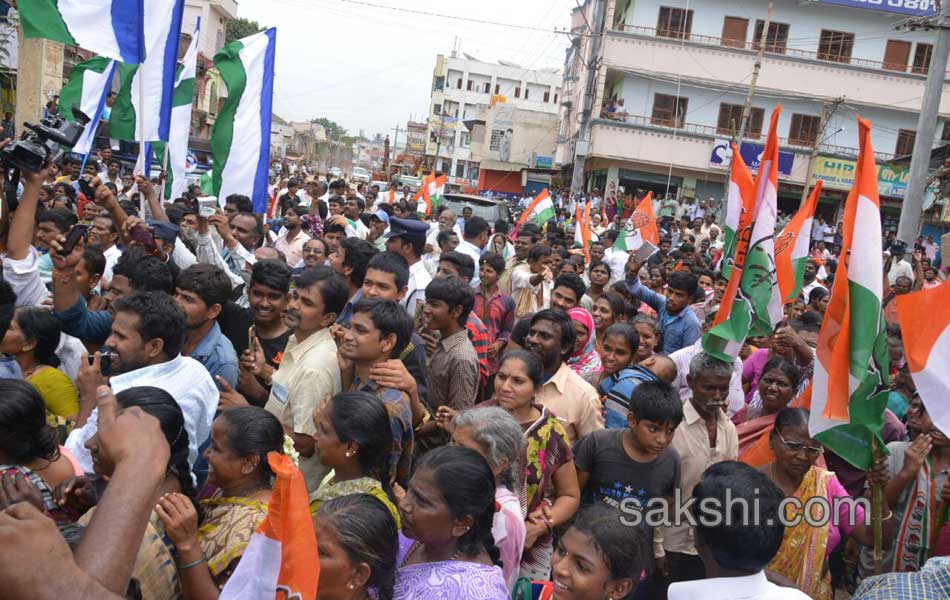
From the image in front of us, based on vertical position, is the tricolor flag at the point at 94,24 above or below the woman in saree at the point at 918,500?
above

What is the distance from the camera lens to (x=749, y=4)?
3080cm

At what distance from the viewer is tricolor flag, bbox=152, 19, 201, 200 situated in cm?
766

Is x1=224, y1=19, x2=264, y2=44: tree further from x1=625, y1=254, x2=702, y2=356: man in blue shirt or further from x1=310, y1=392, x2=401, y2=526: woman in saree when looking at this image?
x1=310, y1=392, x2=401, y2=526: woman in saree

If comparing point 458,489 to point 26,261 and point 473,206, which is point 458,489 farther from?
point 473,206

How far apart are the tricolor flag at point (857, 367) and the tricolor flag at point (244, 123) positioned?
17.4 ft

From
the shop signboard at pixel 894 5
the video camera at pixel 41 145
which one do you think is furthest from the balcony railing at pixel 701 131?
the video camera at pixel 41 145

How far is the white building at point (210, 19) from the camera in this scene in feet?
144

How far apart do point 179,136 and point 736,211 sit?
5.26 meters

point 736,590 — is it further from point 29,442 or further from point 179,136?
point 179,136

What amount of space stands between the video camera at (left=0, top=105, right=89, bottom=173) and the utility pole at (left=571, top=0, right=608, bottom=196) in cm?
2689

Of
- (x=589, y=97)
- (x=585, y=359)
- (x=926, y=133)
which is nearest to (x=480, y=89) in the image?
(x=589, y=97)

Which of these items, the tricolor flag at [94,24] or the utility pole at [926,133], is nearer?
the tricolor flag at [94,24]

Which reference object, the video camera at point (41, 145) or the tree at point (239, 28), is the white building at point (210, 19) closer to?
the tree at point (239, 28)

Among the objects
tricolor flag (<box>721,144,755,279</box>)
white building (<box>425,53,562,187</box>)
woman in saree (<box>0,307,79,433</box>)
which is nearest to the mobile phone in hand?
woman in saree (<box>0,307,79,433</box>)
